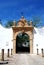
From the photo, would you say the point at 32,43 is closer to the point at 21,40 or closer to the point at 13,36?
the point at 13,36

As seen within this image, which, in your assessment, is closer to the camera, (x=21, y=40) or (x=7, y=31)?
(x=7, y=31)

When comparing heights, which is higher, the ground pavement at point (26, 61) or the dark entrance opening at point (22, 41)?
the dark entrance opening at point (22, 41)

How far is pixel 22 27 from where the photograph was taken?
30.3 meters

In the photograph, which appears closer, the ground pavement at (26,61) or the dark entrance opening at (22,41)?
the ground pavement at (26,61)

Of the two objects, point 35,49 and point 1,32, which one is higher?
point 1,32

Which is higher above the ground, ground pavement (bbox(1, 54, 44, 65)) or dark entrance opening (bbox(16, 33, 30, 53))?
dark entrance opening (bbox(16, 33, 30, 53))

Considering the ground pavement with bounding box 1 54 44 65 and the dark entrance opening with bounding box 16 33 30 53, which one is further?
the dark entrance opening with bounding box 16 33 30 53

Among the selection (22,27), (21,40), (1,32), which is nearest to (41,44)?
(22,27)

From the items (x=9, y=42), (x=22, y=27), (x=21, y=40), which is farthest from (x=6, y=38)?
(x=21, y=40)

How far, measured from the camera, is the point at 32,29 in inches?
1185

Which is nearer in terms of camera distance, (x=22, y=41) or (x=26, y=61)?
(x=26, y=61)

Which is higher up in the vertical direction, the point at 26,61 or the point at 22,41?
the point at 22,41

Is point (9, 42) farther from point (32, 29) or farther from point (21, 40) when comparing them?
point (21, 40)

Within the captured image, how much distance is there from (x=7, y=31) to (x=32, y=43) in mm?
3889
